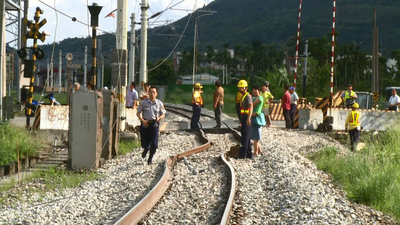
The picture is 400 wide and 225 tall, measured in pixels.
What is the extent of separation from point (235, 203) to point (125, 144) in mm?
10108

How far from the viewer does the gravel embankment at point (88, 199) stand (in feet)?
26.4

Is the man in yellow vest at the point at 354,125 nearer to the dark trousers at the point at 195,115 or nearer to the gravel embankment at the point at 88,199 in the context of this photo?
the dark trousers at the point at 195,115

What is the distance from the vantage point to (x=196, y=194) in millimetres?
9828

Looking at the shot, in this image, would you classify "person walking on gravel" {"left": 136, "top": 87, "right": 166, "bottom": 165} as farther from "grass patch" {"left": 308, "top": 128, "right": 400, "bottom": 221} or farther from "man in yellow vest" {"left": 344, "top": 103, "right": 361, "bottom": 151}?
"man in yellow vest" {"left": 344, "top": 103, "right": 361, "bottom": 151}

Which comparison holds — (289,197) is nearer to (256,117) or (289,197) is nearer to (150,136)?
(150,136)

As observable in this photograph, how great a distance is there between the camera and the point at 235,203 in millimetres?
9047

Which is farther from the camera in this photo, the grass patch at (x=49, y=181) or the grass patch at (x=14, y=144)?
→ the grass patch at (x=14, y=144)

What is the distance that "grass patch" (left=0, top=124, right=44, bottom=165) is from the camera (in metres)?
14.3

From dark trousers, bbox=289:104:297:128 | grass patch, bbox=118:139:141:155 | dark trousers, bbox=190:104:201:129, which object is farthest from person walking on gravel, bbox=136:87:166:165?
dark trousers, bbox=289:104:297:128

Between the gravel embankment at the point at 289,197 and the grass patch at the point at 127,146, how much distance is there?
13.4 feet

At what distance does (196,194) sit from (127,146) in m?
8.61

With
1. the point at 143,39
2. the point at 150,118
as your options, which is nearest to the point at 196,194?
the point at 150,118

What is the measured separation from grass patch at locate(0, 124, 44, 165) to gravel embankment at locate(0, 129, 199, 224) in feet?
7.45

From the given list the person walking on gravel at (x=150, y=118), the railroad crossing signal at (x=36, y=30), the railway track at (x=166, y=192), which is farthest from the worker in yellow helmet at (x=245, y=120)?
the railroad crossing signal at (x=36, y=30)
